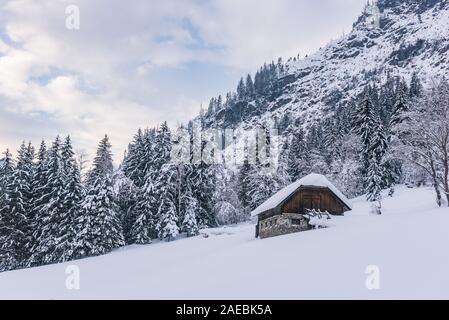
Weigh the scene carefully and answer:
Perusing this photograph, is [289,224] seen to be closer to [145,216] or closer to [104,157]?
[145,216]

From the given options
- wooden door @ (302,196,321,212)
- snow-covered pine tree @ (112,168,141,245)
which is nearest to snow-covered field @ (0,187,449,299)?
wooden door @ (302,196,321,212)

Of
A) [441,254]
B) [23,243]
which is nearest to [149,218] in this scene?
[23,243]

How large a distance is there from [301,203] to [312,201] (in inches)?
39.3

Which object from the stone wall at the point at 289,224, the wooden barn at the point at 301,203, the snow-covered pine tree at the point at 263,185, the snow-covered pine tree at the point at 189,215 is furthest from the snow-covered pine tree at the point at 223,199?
the stone wall at the point at 289,224

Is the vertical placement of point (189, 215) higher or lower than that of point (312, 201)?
higher

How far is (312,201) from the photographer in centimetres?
3603

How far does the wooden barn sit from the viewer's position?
35.3 meters

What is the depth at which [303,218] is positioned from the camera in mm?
35125

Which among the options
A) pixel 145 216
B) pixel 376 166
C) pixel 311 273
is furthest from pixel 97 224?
pixel 376 166

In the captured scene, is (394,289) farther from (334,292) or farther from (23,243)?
(23,243)

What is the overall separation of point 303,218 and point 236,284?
20.0 m

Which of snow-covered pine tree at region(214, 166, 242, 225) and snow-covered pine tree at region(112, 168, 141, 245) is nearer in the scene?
snow-covered pine tree at region(112, 168, 141, 245)

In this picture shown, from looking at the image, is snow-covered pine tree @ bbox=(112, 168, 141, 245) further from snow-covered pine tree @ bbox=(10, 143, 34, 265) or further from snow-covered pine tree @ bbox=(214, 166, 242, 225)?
snow-covered pine tree @ bbox=(214, 166, 242, 225)

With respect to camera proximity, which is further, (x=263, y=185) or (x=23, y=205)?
(x=263, y=185)
